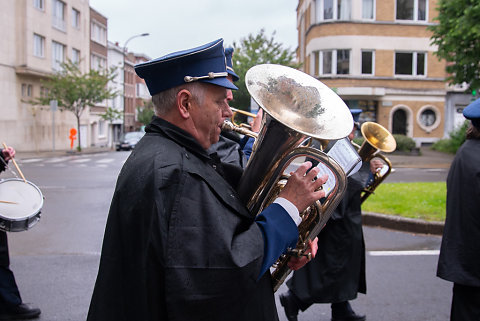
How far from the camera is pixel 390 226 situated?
8070mm

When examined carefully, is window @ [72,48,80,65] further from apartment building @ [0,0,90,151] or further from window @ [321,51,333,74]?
window @ [321,51,333,74]

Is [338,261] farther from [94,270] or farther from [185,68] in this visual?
[94,270]

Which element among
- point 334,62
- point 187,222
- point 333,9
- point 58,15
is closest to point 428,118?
point 334,62

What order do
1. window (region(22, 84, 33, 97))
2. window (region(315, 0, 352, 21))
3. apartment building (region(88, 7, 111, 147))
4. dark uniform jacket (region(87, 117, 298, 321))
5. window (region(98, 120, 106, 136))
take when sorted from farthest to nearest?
window (region(98, 120, 106, 136)), apartment building (region(88, 7, 111, 147)), window (region(22, 84, 33, 97)), window (region(315, 0, 352, 21)), dark uniform jacket (region(87, 117, 298, 321))

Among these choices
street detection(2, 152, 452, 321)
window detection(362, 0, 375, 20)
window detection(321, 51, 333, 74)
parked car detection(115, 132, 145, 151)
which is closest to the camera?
street detection(2, 152, 452, 321)

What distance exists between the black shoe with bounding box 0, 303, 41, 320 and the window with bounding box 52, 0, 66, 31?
34169mm

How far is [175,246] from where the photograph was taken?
5.46 ft

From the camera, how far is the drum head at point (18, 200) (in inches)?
160

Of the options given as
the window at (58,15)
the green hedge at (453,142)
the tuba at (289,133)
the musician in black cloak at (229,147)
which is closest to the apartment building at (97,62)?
the window at (58,15)

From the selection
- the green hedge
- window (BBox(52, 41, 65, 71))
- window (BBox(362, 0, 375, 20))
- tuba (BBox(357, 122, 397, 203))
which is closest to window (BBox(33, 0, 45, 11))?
window (BBox(52, 41, 65, 71))

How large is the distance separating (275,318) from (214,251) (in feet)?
1.86

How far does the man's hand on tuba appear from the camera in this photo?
1.96m

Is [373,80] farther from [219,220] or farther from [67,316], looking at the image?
[219,220]

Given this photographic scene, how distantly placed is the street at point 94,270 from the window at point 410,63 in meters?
24.8
